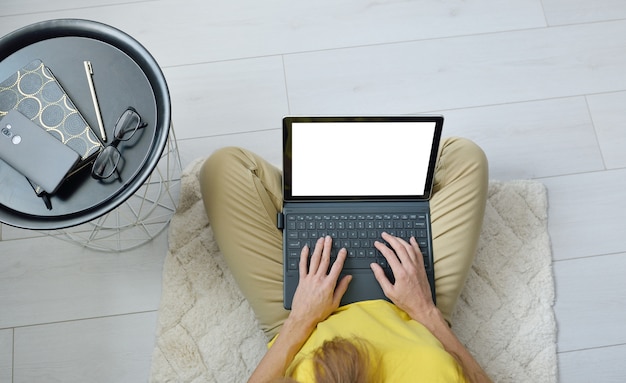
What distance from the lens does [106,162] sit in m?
0.99

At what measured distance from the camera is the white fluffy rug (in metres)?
1.28

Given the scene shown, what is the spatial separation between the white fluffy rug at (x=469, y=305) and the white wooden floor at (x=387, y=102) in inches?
1.8

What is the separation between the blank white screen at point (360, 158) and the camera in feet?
3.46

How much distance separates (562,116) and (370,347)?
0.91 metres

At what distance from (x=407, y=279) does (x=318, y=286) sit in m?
0.16

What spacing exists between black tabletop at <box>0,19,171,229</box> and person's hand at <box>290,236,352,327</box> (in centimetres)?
34

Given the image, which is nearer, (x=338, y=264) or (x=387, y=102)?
(x=338, y=264)

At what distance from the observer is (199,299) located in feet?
4.32

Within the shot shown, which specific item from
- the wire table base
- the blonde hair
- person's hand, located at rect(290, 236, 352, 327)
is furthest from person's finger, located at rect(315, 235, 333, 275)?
the wire table base

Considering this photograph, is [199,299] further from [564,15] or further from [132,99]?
[564,15]

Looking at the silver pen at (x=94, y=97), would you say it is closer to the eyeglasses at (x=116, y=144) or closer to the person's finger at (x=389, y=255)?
the eyeglasses at (x=116, y=144)

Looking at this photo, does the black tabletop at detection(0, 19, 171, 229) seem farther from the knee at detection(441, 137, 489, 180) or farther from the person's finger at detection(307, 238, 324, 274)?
the knee at detection(441, 137, 489, 180)

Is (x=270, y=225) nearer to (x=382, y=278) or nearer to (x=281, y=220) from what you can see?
(x=281, y=220)

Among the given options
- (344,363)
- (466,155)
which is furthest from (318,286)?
(466,155)
